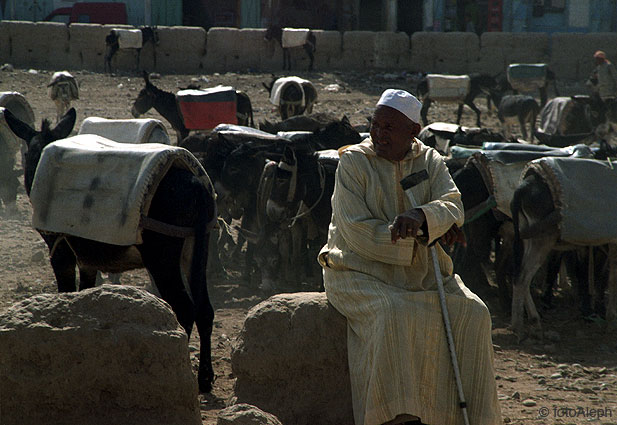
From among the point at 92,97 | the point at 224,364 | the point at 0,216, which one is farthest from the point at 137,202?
the point at 92,97

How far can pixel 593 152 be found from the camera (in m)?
8.16

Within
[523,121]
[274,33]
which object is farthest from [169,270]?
Result: [274,33]

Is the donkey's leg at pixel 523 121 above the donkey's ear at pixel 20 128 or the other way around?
the other way around

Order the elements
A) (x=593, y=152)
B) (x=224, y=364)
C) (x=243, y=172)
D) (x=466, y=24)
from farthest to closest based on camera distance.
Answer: (x=466, y=24) < (x=243, y=172) < (x=593, y=152) < (x=224, y=364)

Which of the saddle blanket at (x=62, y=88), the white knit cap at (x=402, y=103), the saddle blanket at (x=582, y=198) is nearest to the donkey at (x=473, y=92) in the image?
the saddle blanket at (x=62, y=88)

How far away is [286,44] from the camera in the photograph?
1014 inches

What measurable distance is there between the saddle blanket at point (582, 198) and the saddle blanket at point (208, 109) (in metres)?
7.74

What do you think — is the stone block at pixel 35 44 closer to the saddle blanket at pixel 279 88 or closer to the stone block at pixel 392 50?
the stone block at pixel 392 50

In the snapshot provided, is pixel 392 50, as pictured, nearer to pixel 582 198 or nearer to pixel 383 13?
pixel 383 13

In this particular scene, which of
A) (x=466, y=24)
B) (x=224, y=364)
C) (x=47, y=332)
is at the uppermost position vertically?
(x=466, y=24)

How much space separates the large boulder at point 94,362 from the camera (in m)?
3.68

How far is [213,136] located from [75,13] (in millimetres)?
21986

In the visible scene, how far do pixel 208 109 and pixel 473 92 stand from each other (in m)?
9.65

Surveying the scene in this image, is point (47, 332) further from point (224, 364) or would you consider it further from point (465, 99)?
point (465, 99)
